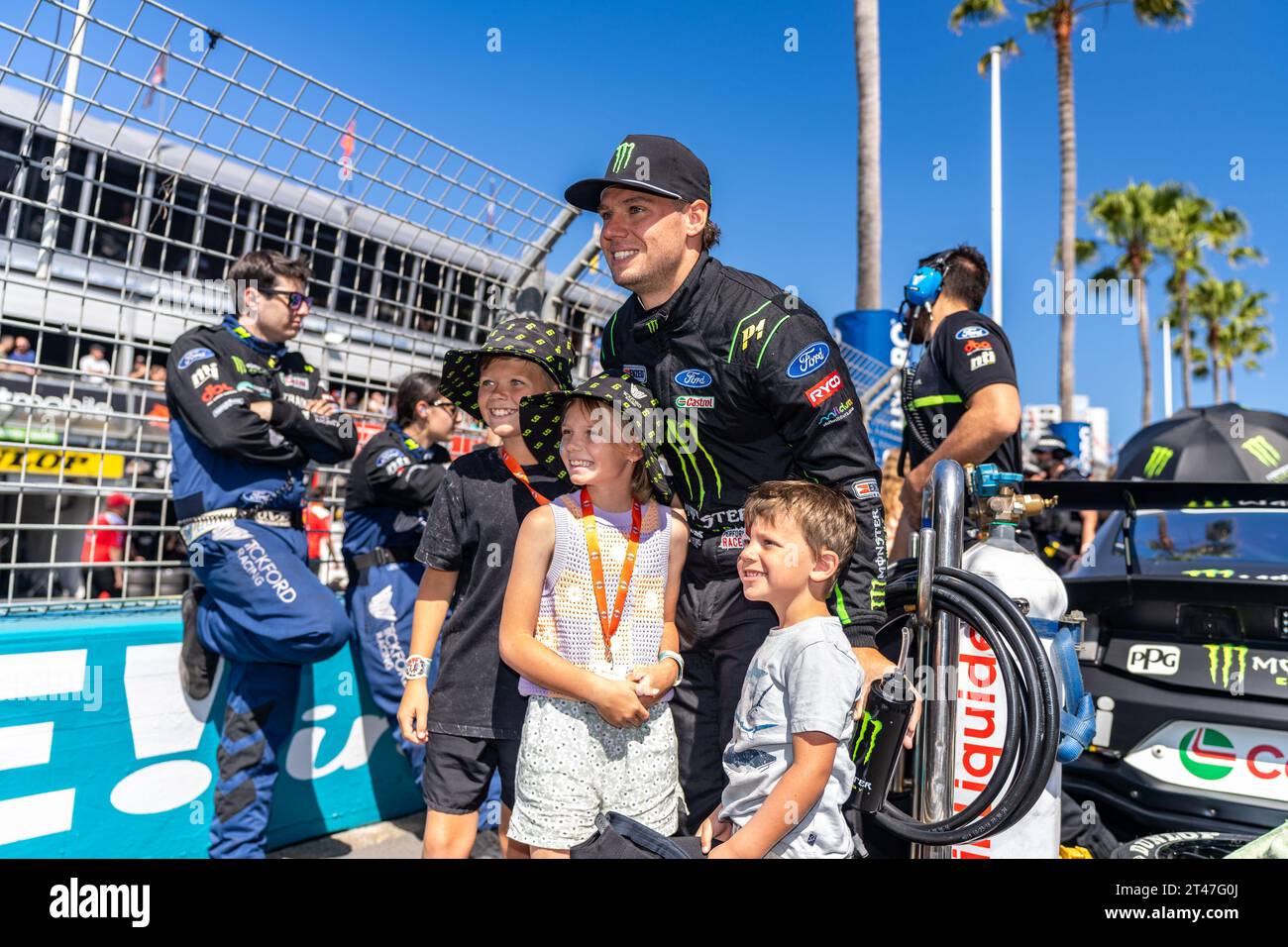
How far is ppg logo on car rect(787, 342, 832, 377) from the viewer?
231 cm

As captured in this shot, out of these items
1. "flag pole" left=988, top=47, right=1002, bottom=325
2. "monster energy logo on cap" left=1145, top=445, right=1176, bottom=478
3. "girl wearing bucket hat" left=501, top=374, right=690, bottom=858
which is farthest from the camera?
"flag pole" left=988, top=47, right=1002, bottom=325

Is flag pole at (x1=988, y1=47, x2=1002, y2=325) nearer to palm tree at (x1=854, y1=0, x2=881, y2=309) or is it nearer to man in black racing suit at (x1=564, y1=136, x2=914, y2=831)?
palm tree at (x1=854, y1=0, x2=881, y2=309)

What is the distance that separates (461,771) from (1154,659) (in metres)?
2.67

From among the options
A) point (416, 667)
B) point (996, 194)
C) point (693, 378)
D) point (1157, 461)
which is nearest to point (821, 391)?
point (693, 378)

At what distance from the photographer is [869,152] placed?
1078 cm

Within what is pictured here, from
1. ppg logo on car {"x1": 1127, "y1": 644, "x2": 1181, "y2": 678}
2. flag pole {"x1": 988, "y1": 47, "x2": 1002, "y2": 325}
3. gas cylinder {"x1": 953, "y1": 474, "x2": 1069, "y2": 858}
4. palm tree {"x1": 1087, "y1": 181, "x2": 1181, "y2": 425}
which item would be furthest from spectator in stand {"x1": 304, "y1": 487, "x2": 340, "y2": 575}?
palm tree {"x1": 1087, "y1": 181, "x2": 1181, "y2": 425}

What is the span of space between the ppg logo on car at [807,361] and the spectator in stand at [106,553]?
9.83 feet

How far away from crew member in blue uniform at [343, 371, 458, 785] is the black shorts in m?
1.54

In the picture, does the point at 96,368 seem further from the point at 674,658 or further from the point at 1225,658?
the point at 1225,658

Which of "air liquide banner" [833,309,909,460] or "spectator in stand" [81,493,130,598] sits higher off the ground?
"air liquide banner" [833,309,909,460]

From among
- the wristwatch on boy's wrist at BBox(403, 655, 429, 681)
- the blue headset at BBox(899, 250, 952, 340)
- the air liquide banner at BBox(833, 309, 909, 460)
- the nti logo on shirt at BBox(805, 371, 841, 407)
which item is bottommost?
the wristwatch on boy's wrist at BBox(403, 655, 429, 681)
